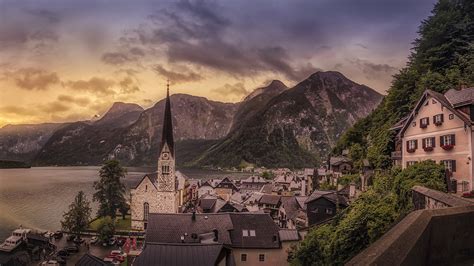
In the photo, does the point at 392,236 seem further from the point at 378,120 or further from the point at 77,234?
the point at 77,234

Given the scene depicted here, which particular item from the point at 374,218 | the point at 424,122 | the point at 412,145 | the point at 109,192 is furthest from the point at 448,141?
the point at 109,192

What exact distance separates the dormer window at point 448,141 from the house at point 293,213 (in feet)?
64.5

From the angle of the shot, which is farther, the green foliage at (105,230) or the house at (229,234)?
the green foliage at (105,230)

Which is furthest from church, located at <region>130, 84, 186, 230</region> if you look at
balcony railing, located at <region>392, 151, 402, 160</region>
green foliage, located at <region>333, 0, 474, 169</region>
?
balcony railing, located at <region>392, 151, 402, 160</region>

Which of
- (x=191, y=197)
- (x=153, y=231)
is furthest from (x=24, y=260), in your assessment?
(x=191, y=197)

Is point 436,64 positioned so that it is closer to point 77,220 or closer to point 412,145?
point 412,145

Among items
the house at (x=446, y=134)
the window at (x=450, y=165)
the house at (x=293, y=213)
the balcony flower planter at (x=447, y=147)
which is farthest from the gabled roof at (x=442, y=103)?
the house at (x=293, y=213)

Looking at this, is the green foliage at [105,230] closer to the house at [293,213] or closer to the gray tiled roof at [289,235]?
the house at [293,213]

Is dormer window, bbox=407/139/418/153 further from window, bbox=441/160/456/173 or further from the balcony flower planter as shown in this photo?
window, bbox=441/160/456/173

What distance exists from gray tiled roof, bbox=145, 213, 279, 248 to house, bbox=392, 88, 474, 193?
13.4 m

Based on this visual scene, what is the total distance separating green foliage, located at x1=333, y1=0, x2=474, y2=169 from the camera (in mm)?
34219

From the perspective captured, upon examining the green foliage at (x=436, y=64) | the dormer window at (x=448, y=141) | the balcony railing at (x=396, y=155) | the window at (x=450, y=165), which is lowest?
the window at (x=450, y=165)

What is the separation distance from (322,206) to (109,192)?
42.2 meters

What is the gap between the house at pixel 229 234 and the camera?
1377 inches
